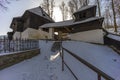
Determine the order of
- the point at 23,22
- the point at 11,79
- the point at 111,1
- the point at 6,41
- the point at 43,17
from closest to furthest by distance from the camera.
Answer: the point at 11,79, the point at 6,41, the point at 111,1, the point at 43,17, the point at 23,22

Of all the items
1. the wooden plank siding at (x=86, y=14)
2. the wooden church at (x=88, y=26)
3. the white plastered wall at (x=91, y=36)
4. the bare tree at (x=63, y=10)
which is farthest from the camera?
the bare tree at (x=63, y=10)

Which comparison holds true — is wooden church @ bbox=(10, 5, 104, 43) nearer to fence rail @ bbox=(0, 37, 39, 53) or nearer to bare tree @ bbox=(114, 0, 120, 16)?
bare tree @ bbox=(114, 0, 120, 16)

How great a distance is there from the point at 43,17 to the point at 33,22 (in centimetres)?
271

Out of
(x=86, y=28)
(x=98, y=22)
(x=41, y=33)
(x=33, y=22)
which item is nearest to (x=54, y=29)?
(x=41, y=33)

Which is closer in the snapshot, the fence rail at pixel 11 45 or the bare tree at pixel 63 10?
the fence rail at pixel 11 45

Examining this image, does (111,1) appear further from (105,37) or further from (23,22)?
(23,22)

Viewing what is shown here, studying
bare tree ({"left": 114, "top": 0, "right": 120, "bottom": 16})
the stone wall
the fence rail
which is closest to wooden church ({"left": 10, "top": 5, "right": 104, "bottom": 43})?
bare tree ({"left": 114, "top": 0, "right": 120, "bottom": 16})

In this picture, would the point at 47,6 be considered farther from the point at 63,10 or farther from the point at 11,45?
the point at 11,45

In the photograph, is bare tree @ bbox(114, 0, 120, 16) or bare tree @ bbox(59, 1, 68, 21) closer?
bare tree @ bbox(114, 0, 120, 16)

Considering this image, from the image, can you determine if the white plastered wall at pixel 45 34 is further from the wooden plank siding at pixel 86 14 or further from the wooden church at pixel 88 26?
the wooden plank siding at pixel 86 14

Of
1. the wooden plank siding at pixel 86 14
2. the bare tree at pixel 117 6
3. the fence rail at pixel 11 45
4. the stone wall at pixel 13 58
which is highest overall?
the bare tree at pixel 117 6

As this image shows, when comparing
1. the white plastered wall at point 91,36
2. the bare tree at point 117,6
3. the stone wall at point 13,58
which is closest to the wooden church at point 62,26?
the white plastered wall at point 91,36

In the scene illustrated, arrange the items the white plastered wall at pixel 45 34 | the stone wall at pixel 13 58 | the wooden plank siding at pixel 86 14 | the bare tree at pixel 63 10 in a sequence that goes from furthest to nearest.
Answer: the bare tree at pixel 63 10 < the white plastered wall at pixel 45 34 < the wooden plank siding at pixel 86 14 < the stone wall at pixel 13 58

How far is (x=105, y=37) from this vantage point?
21.3 meters
